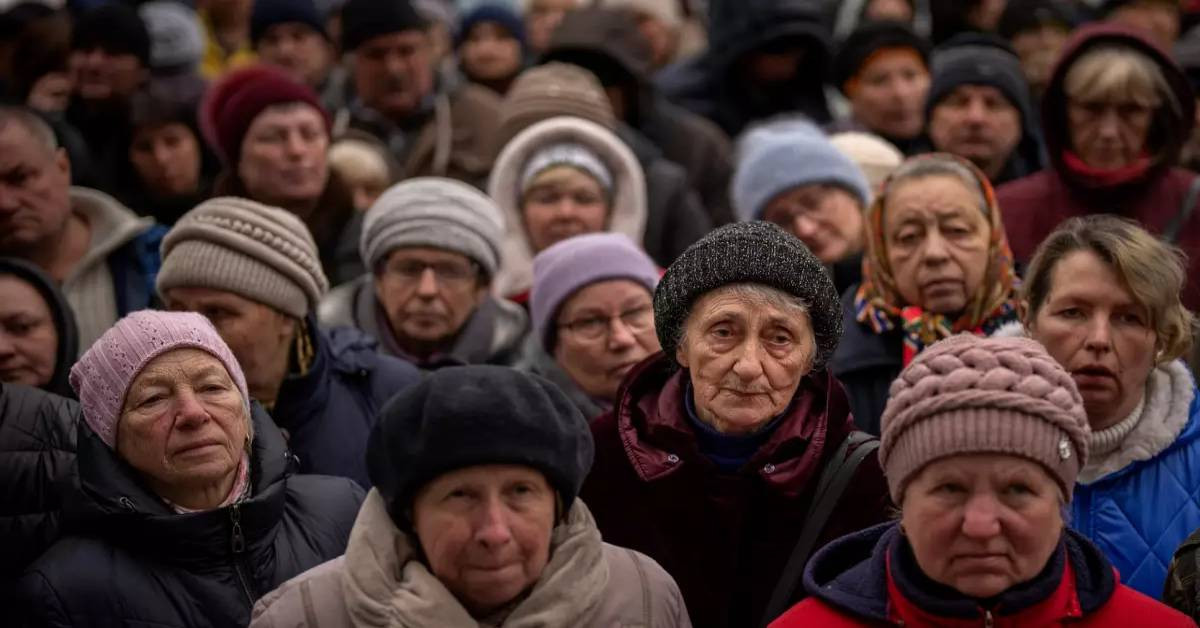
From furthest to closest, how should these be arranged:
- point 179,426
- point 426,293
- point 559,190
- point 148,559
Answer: point 559,190 → point 426,293 → point 179,426 → point 148,559

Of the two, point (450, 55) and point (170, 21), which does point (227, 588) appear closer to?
point (170, 21)

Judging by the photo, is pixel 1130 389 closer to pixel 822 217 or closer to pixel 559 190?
pixel 822 217

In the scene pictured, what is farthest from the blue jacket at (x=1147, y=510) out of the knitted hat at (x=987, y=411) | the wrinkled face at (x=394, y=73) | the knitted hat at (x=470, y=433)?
the wrinkled face at (x=394, y=73)

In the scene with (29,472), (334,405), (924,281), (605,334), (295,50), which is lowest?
(29,472)

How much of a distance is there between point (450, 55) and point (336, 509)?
290 inches

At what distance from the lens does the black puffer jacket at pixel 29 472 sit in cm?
538

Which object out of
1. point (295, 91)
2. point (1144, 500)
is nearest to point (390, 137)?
point (295, 91)

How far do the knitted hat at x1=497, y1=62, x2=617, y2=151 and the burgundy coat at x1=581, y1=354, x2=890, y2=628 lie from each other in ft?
11.1

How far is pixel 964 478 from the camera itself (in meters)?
4.22

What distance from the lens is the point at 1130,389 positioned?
5.16 m

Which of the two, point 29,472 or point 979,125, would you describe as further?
point 979,125

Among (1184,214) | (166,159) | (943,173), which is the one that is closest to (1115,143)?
(1184,214)

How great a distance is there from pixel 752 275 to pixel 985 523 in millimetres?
1206

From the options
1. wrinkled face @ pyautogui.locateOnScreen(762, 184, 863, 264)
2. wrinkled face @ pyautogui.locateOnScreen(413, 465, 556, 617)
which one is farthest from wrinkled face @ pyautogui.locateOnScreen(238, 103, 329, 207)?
wrinkled face @ pyautogui.locateOnScreen(413, 465, 556, 617)
